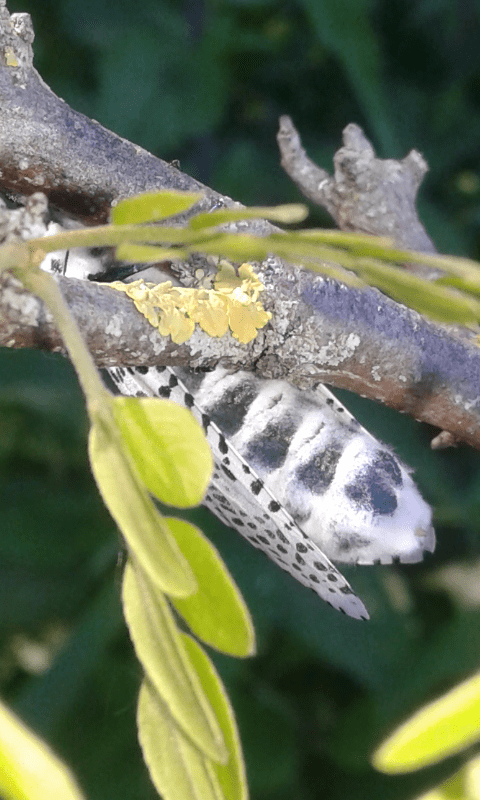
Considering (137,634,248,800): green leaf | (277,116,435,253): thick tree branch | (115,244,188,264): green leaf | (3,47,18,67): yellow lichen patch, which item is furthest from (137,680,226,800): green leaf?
(277,116,435,253): thick tree branch

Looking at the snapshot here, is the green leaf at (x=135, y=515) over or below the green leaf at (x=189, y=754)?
over

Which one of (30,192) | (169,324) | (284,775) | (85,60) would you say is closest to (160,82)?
(85,60)

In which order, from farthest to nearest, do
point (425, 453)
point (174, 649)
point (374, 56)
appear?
1. point (374, 56)
2. point (425, 453)
3. point (174, 649)

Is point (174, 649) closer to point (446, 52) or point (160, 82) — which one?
point (160, 82)

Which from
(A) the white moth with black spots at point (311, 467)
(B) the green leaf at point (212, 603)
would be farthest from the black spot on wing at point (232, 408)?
(B) the green leaf at point (212, 603)

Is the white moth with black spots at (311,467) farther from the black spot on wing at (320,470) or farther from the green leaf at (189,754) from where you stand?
the green leaf at (189,754)

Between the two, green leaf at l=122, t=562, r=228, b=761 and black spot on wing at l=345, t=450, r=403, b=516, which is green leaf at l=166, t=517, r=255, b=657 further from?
black spot on wing at l=345, t=450, r=403, b=516
